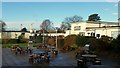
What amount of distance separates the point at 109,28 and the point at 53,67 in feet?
101

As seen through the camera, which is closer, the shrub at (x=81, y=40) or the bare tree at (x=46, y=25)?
the shrub at (x=81, y=40)

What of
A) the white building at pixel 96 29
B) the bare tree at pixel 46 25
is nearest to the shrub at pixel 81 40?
the white building at pixel 96 29

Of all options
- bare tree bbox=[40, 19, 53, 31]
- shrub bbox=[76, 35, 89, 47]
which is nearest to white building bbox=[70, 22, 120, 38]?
Answer: shrub bbox=[76, 35, 89, 47]

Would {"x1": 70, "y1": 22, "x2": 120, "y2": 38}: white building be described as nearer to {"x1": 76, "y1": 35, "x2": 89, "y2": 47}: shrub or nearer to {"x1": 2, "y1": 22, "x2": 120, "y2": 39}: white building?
{"x1": 2, "y1": 22, "x2": 120, "y2": 39}: white building

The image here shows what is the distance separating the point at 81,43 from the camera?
44094mm

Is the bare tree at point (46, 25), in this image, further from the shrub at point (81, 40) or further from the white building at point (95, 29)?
the shrub at point (81, 40)

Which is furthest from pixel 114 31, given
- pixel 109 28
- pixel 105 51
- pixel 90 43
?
pixel 105 51

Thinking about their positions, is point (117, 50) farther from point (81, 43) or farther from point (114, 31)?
point (114, 31)

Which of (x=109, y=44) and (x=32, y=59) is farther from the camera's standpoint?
(x=109, y=44)

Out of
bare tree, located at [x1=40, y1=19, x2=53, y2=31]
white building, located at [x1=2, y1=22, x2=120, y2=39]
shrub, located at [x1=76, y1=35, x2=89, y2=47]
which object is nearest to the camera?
shrub, located at [x1=76, y1=35, x2=89, y2=47]

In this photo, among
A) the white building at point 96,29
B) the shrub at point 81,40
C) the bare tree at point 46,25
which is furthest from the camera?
the bare tree at point 46,25

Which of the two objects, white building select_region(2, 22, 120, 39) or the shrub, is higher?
white building select_region(2, 22, 120, 39)

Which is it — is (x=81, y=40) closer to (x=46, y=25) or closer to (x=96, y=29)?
(x=96, y=29)

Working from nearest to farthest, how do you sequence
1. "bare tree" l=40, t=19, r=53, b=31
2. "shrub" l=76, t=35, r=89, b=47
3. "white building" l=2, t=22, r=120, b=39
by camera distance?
"shrub" l=76, t=35, r=89, b=47 → "white building" l=2, t=22, r=120, b=39 → "bare tree" l=40, t=19, r=53, b=31
